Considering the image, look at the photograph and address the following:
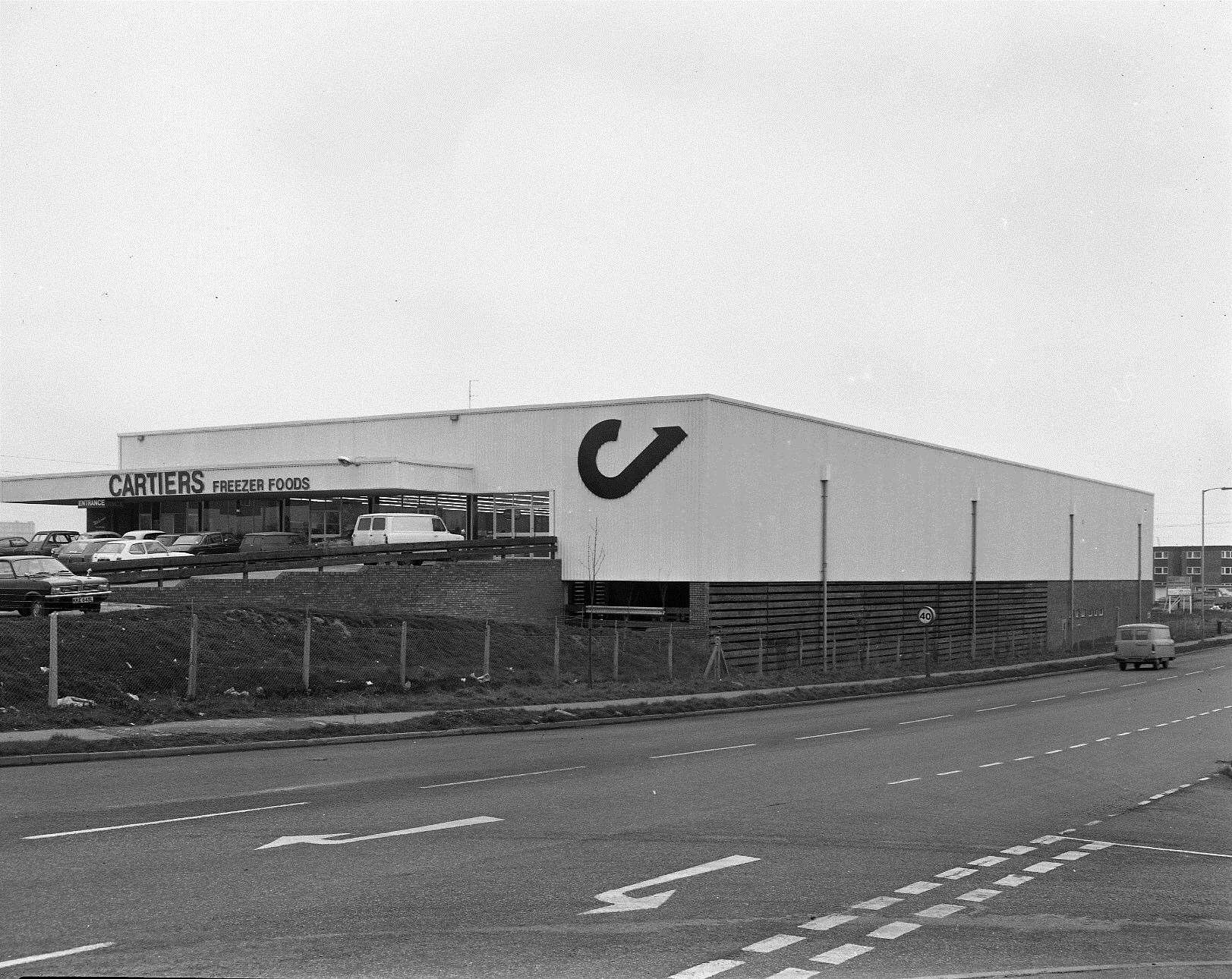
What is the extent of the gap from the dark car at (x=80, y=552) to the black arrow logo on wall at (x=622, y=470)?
1754 cm

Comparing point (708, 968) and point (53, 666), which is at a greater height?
point (53, 666)

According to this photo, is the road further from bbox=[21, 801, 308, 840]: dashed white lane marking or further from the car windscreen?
the car windscreen

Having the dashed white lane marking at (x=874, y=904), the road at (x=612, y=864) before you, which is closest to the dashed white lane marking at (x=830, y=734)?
the road at (x=612, y=864)

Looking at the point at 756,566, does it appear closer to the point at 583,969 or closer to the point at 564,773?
the point at 564,773

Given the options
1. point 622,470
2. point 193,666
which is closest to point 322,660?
point 193,666

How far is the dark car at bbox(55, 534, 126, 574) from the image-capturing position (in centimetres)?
4320

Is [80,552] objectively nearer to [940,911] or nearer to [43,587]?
[43,587]

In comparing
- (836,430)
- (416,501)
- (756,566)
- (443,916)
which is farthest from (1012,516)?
(443,916)

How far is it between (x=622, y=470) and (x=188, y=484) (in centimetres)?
2001

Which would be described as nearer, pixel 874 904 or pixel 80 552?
pixel 874 904

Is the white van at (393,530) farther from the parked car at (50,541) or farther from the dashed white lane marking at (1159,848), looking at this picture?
the dashed white lane marking at (1159,848)

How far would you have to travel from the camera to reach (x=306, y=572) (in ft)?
138

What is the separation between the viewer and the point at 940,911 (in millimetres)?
9438

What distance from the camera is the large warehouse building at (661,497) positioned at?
156 feet
